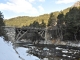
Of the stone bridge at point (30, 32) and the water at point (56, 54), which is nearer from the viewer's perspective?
the water at point (56, 54)

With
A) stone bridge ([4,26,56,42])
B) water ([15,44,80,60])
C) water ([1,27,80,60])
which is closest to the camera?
water ([1,27,80,60])

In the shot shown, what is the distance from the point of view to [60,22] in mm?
98438

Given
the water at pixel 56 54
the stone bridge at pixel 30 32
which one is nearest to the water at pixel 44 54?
the water at pixel 56 54

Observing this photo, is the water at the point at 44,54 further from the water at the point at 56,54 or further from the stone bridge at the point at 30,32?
the stone bridge at the point at 30,32

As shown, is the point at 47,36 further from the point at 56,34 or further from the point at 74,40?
the point at 74,40

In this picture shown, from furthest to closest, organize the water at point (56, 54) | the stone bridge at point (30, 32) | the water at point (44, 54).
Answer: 1. the stone bridge at point (30, 32)
2. the water at point (56, 54)
3. the water at point (44, 54)

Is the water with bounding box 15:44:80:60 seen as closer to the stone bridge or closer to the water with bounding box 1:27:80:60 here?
the water with bounding box 1:27:80:60

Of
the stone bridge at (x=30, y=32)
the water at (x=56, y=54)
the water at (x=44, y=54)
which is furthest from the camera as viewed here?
the stone bridge at (x=30, y=32)

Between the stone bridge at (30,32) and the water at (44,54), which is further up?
the stone bridge at (30,32)

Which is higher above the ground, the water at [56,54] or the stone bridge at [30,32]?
the stone bridge at [30,32]

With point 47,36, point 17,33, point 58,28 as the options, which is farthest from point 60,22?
point 17,33

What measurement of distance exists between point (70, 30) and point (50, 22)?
119 ft

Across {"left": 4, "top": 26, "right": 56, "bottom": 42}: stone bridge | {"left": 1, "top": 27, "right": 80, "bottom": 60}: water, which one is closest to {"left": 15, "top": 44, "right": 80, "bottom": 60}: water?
{"left": 1, "top": 27, "right": 80, "bottom": 60}: water

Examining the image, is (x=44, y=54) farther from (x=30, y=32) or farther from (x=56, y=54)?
(x=30, y=32)
